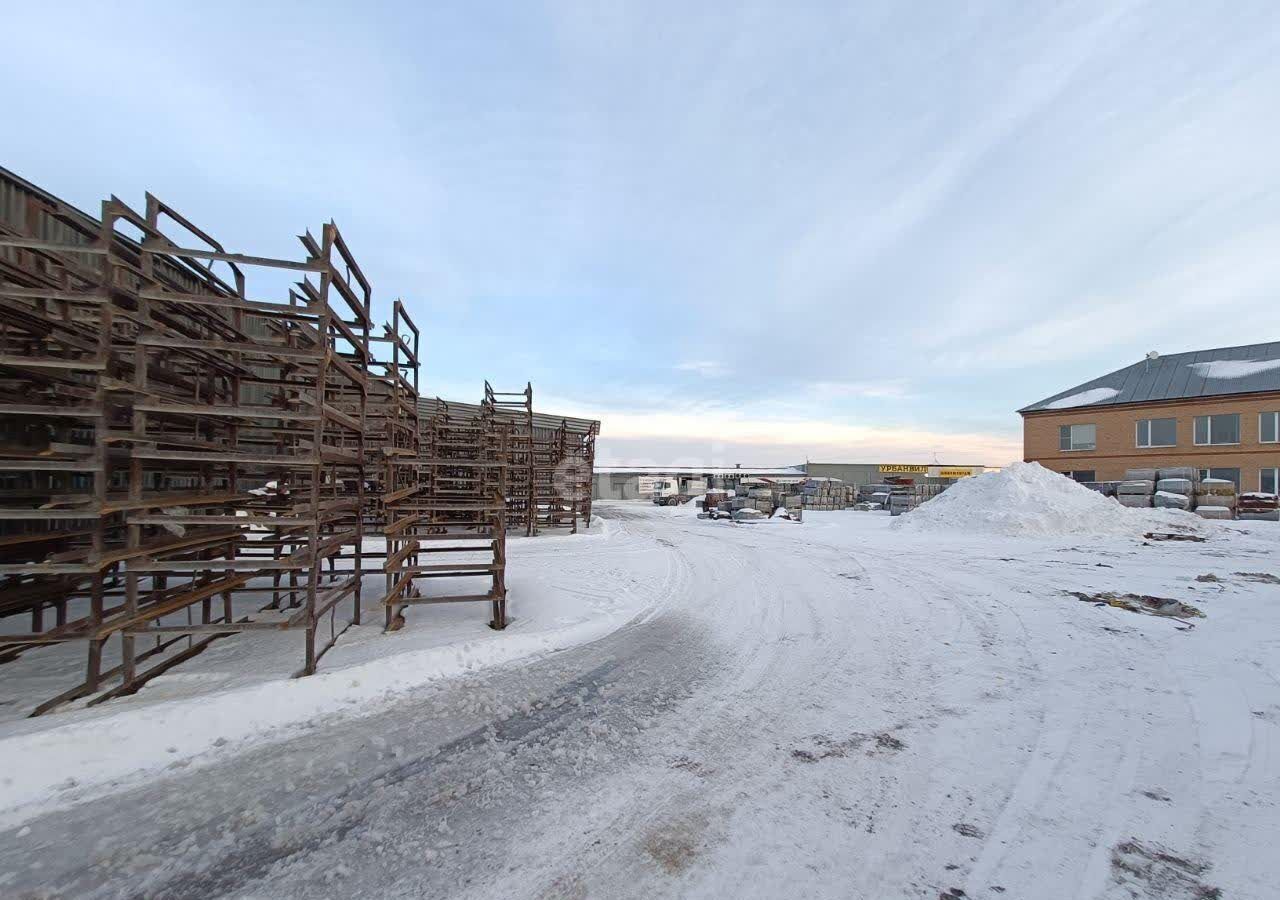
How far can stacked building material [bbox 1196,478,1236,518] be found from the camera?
2120 centimetres

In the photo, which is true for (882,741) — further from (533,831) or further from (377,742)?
(377,742)

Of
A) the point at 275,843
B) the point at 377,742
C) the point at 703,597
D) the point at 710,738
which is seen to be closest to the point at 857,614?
the point at 703,597

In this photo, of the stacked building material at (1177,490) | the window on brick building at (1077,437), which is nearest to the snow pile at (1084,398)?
the window on brick building at (1077,437)

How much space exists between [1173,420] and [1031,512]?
1911 cm

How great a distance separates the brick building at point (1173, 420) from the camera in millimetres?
27422

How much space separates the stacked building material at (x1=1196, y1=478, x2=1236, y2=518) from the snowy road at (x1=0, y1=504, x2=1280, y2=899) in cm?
2030

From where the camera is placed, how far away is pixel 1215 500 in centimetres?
2181

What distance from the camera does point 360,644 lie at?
628 cm

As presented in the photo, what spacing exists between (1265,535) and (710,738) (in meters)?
22.7

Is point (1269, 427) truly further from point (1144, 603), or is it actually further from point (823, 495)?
point (1144, 603)

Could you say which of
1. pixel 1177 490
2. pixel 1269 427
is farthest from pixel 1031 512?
pixel 1269 427

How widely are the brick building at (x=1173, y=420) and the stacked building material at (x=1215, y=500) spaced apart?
24.0 ft

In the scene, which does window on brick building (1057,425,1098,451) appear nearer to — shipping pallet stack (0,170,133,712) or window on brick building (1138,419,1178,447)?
window on brick building (1138,419,1178,447)

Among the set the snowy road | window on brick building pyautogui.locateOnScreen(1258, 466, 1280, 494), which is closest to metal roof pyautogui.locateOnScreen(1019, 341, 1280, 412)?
window on brick building pyautogui.locateOnScreen(1258, 466, 1280, 494)
